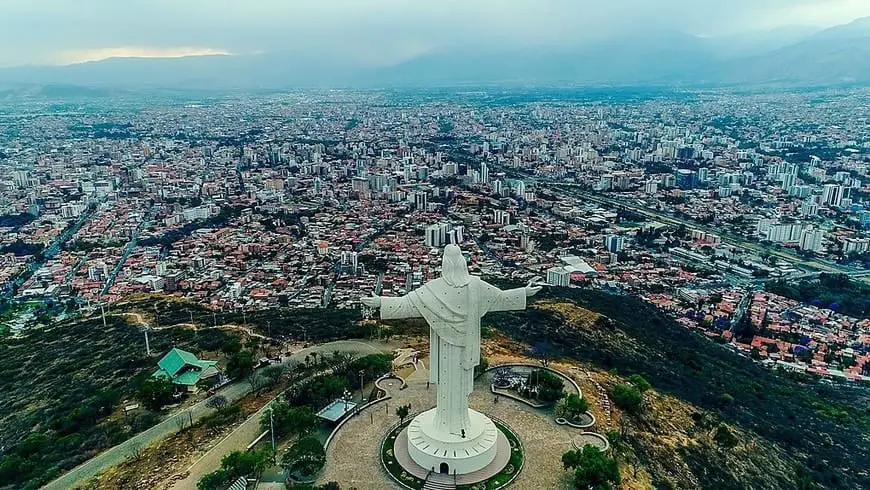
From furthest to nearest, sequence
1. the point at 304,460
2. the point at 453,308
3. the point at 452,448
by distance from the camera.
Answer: the point at 304,460 → the point at 452,448 → the point at 453,308

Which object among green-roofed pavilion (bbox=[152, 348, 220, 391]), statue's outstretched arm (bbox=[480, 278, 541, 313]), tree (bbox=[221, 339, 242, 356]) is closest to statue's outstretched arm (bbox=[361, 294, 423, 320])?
statue's outstretched arm (bbox=[480, 278, 541, 313])

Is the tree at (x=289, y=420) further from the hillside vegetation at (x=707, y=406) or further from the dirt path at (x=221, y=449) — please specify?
the hillside vegetation at (x=707, y=406)

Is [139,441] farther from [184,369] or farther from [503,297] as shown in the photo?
[503,297]

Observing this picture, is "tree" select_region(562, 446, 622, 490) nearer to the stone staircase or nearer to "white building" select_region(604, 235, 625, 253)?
the stone staircase

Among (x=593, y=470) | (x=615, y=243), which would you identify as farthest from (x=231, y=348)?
(x=615, y=243)

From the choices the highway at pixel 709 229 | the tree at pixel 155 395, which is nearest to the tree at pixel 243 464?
the tree at pixel 155 395
